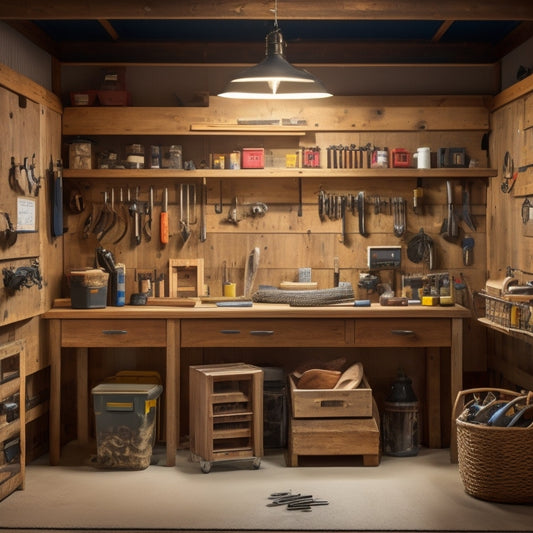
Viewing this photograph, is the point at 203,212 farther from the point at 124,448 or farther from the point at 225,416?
the point at 124,448

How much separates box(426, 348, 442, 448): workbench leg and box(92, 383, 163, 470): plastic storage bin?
1.86 metres

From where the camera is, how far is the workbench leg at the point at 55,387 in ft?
16.6

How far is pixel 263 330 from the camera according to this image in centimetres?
509

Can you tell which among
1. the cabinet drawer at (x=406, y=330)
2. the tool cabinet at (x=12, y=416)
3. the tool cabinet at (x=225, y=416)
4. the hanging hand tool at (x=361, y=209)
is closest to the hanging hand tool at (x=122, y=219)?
the tool cabinet at (x=225, y=416)

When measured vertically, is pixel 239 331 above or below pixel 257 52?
below

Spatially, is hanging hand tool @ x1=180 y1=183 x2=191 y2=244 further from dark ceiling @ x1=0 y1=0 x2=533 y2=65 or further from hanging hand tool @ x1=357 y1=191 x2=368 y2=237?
hanging hand tool @ x1=357 y1=191 x2=368 y2=237

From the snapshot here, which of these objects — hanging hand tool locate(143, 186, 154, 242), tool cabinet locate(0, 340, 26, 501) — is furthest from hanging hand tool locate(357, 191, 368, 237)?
tool cabinet locate(0, 340, 26, 501)

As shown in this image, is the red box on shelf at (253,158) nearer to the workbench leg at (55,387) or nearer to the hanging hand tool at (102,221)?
the hanging hand tool at (102,221)

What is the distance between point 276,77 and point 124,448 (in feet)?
7.57

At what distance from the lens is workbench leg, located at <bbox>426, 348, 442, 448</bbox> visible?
5516 mm

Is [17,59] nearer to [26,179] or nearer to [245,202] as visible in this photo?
[26,179]

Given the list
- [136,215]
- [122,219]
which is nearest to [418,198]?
[136,215]

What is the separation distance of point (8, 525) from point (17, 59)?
2.60 m

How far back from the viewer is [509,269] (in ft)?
17.1
